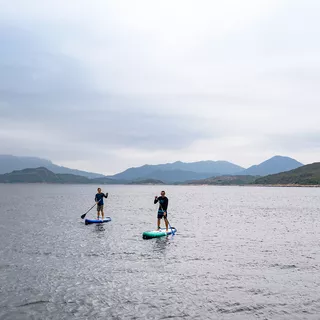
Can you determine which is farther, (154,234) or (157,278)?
→ (154,234)

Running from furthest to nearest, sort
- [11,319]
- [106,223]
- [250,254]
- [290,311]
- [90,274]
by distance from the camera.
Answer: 1. [106,223]
2. [250,254]
3. [90,274]
4. [290,311]
5. [11,319]

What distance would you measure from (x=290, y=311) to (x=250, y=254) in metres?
13.3

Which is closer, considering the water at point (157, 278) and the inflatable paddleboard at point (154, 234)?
the water at point (157, 278)

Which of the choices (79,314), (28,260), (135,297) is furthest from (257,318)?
(28,260)

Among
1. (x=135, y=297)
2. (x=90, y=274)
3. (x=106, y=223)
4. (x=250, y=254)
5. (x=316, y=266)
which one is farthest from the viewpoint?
(x=106, y=223)

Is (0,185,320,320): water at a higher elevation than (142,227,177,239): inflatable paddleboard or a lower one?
lower

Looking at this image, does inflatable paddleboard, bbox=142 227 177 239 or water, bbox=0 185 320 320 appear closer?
water, bbox=0 185 320 320

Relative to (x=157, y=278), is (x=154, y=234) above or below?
above

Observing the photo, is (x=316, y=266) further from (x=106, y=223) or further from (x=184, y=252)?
(x=106, y=223)

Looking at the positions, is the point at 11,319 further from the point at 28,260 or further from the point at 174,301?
the point at 28,260

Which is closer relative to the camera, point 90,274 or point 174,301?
point 174,301

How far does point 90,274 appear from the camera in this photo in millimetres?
22859

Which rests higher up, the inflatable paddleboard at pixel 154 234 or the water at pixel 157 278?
the inflatable paddleboard at pixel 154 234

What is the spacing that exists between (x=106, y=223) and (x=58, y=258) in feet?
83.6
